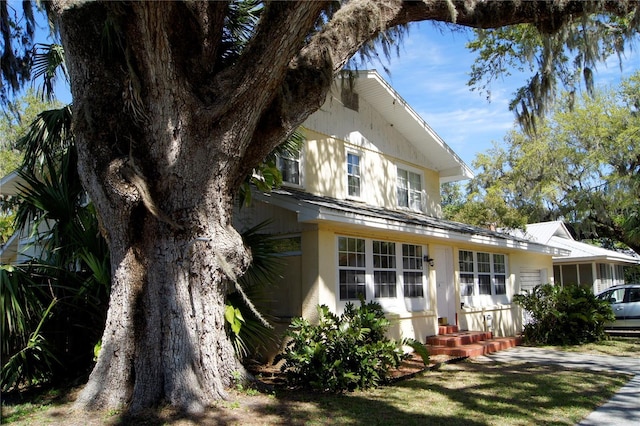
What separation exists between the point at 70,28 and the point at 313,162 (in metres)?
7.23

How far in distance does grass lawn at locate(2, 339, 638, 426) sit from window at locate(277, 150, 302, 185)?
18.3 ft

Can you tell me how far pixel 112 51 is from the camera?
7.12 meters

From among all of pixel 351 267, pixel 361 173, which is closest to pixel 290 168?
pixel 361 173

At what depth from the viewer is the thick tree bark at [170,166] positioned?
675 cm

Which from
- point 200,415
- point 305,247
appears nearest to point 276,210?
point 305,247

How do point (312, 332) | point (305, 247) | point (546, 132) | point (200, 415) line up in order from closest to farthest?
point (200, 415) < point (312, 332) < point (305, 247) < point (546, 132)

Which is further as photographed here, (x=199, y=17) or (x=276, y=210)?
(x=276, y=210)

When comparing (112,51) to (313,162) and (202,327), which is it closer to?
(202,327)

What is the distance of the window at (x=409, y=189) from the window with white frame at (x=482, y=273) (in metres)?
2.10

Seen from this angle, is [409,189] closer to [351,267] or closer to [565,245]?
[351,267]

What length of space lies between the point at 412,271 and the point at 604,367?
4.75 m

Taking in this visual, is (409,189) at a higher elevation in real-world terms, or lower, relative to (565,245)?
higher

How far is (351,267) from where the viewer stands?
38.3 ft

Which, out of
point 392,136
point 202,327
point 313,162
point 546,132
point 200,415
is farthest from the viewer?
point 546,132
